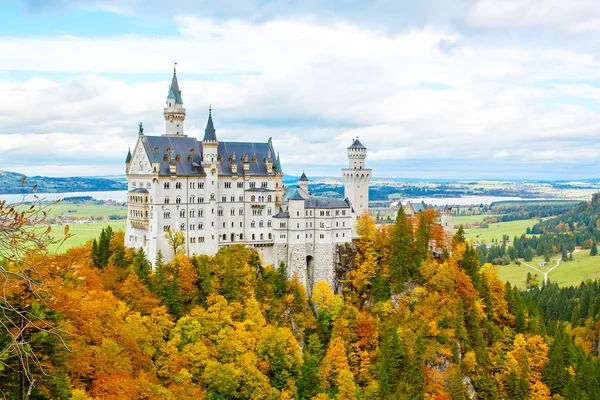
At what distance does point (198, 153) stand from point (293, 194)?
1577cm

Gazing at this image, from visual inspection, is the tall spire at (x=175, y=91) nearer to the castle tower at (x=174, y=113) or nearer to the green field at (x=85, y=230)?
the castle tower at (x=174, y=113)

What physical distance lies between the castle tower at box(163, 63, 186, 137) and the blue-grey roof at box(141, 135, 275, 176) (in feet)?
16.8

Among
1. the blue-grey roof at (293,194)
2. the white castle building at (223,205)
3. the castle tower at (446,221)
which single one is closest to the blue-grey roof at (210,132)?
the white castle building at (223,205)

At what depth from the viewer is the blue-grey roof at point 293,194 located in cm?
9681

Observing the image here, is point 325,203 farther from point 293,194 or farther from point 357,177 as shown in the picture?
point 357,177

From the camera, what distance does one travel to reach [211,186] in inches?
3681

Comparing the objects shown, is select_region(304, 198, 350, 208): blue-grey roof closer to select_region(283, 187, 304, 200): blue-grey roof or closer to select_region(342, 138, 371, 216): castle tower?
select_region(283, 187, 304, 200): blue-grey roof

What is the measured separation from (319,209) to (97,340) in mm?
43654

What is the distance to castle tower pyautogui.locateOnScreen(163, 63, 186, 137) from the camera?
9894 cm

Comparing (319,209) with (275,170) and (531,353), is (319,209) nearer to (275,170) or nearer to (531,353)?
(275,170)

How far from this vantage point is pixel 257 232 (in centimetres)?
9756

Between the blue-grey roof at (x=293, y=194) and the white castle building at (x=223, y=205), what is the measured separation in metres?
0.15

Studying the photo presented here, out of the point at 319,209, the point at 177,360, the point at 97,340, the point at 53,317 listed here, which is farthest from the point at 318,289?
the point at 53,317

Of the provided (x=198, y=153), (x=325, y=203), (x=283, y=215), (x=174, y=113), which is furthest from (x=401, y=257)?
(x=174, y=113)
